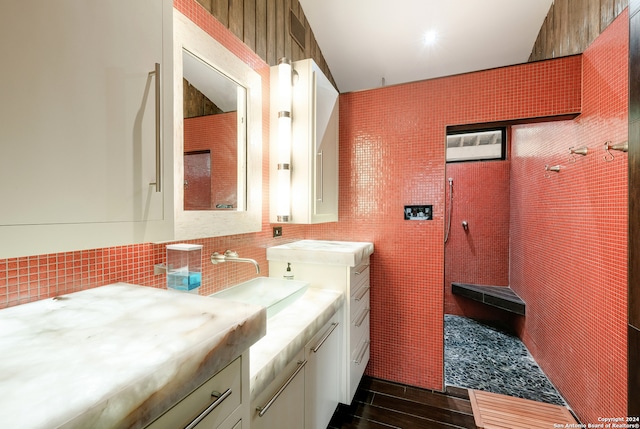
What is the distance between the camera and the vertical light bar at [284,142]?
68.8 inches

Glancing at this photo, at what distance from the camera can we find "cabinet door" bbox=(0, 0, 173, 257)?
52 cm

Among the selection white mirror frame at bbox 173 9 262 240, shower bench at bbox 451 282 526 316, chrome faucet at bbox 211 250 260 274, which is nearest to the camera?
white mirror frame at bbox 173 9 262 240

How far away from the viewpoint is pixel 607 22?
149 centimetres

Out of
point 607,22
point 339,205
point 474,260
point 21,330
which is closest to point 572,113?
point 607,22

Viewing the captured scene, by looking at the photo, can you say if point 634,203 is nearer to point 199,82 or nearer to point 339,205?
point 339,205

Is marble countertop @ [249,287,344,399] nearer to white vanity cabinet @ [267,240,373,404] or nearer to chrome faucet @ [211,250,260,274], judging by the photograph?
white vanity cabinet @ [267,240,373,404]

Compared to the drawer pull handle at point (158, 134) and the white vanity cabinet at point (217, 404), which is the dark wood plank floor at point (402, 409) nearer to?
the white vanity cabinet at point (217, 404)

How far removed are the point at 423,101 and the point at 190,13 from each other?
1622 millimetres

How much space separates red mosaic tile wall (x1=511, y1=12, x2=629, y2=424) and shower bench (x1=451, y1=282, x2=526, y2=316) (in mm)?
219

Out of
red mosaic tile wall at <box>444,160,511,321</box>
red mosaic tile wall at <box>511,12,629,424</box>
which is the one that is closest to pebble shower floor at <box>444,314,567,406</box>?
red mosaic tile wall at <box>511,12,629,424</box>

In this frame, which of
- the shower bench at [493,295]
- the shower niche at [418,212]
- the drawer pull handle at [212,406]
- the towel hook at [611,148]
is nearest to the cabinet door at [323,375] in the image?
the drawer pull handle at [212,406]

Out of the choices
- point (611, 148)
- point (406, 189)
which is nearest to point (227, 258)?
point (406, 189)

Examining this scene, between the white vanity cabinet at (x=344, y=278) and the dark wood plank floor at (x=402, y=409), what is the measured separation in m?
0.17

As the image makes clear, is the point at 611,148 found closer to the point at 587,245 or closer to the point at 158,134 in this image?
the point at 587,245
